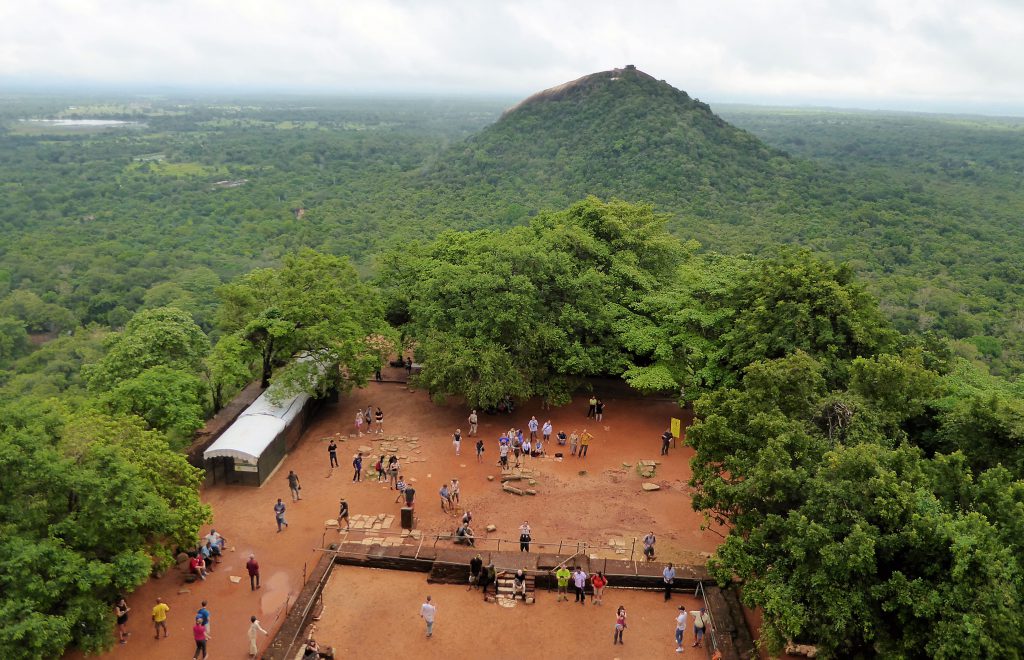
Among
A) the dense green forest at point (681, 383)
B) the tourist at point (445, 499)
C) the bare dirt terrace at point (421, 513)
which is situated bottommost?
the bare dirt terrace at point (421, 513)

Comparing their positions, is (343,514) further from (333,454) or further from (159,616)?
(159,616)

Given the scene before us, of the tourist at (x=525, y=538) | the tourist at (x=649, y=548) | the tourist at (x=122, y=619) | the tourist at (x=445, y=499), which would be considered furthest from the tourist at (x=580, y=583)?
the tourist at (x=122, y=619)

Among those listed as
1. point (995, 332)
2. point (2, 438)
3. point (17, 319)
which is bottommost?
point (17, 319)

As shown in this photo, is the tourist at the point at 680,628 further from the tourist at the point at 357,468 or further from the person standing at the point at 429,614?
the tourist at the point at 357,468

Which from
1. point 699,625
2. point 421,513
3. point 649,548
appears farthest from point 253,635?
point 649,548

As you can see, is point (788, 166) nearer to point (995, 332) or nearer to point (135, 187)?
point (995, 332)

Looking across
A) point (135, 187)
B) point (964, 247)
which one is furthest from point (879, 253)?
point (135, 187)

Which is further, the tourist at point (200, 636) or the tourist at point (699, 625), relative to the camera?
the tourist at point (699, 625)
